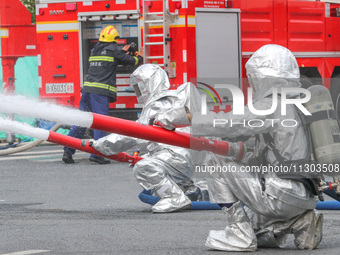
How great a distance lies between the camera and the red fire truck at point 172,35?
41.2ft

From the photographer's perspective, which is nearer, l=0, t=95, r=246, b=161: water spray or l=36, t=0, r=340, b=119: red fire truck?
l=0, t=95, r=246, b=161: water spray

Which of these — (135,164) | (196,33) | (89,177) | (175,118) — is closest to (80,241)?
(175,118)

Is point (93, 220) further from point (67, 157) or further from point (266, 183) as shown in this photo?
point (67, 157)

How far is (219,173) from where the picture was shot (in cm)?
528

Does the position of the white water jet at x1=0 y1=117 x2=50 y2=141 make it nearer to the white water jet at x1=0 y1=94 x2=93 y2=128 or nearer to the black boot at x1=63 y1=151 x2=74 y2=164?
Answer: the white water jet at x1=0 y1=94 x2=93 y2=128

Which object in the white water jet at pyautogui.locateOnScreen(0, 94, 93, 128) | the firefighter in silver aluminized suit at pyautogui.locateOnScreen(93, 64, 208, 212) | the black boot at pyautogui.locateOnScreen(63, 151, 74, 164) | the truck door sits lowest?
the black boot at pyautogui.locateOnScreen(63, 151, 74, 164)

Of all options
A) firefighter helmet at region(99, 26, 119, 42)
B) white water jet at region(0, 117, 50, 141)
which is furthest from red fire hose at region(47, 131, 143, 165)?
firefighter helmet at region(99, 26, 119, 42)

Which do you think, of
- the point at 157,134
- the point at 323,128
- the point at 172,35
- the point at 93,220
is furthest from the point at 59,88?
the point at 323,128

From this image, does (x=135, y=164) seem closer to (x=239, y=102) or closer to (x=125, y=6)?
(x=239, y=102)

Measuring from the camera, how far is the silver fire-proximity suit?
5121mm

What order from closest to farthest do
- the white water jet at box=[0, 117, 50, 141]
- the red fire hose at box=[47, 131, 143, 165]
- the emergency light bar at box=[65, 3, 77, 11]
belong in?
1. the white water jet at box=[0, 117, 50, 141]
2. the red fire hose at box=[47, 131, 143, 165]
3. the emergency light bar at box=[65, 3, 77, 11]

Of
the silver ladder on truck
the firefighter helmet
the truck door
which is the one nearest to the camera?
the firefighter helmet

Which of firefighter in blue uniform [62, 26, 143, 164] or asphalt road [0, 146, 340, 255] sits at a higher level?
firefighter in blue uniform [62, 26, 143, 164]

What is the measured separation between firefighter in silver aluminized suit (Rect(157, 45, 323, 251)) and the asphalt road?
0.12m
